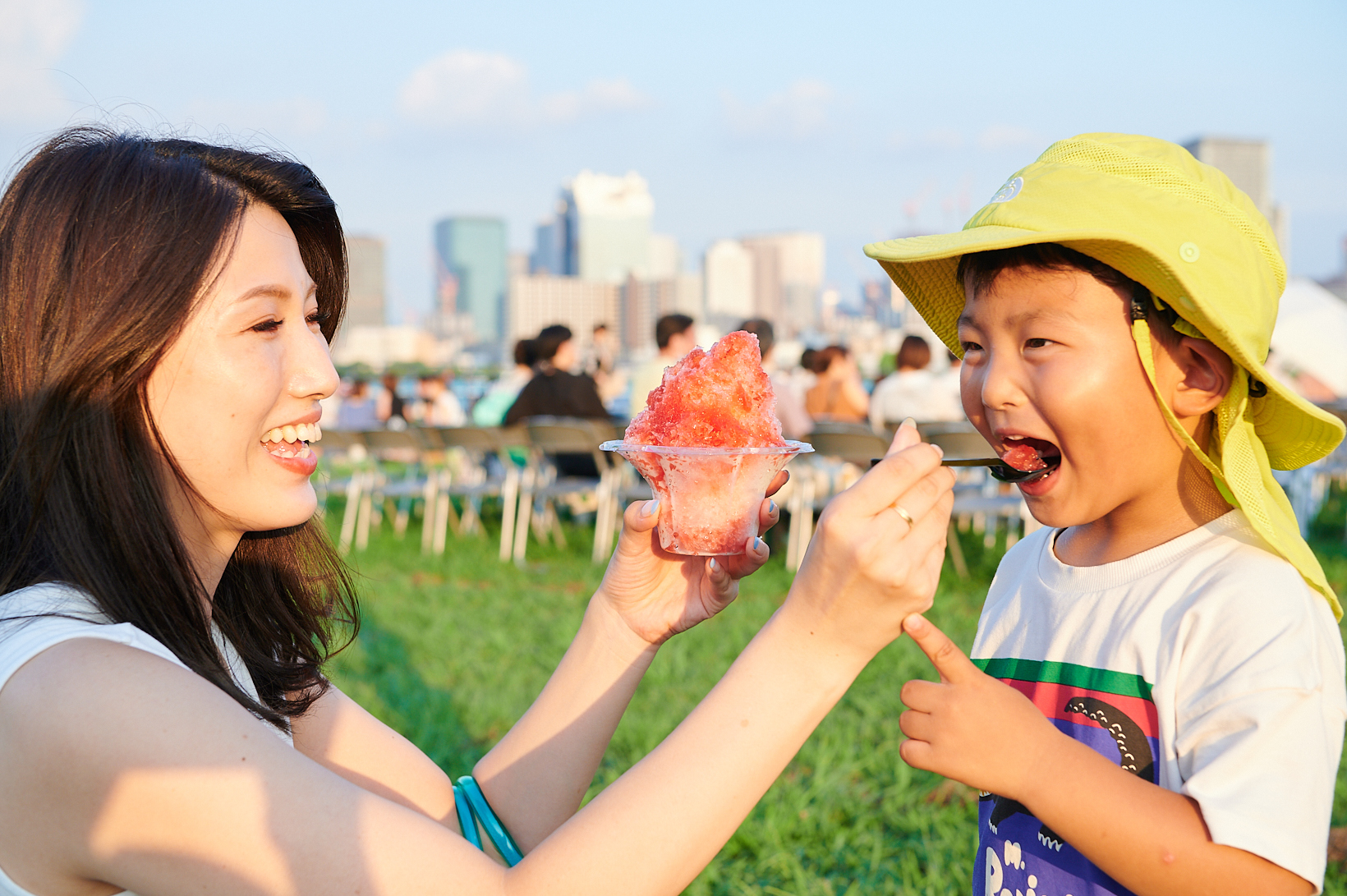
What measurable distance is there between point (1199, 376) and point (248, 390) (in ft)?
4.45

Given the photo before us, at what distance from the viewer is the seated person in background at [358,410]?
532 inches

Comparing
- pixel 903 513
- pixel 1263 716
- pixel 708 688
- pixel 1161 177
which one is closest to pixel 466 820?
pixel 903 513

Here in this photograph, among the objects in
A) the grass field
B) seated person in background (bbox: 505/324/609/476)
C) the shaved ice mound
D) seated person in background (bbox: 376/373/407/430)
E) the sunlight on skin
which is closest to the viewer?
the sunlight on skin

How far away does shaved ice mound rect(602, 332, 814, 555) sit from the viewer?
1463 millimetres

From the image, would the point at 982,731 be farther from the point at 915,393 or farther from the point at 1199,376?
the point at 915,393

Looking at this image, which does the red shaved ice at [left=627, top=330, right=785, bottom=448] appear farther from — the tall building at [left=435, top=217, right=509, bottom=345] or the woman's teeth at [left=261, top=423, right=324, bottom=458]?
the tall building at [left=435, top=217, right=509, bottom=345]

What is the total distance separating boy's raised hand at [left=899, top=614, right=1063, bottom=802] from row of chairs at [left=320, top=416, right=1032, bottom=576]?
190 inches

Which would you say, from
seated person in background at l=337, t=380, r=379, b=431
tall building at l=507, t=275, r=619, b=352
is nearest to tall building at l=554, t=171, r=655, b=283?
tall building at l=507, t=275, r=619, b=352

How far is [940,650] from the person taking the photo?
1138 millimetres

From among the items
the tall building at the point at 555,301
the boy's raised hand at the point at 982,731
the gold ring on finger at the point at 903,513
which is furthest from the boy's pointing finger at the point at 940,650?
the tall building at the point at 555,301

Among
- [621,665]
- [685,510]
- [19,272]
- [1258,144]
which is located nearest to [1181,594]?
[685,510]

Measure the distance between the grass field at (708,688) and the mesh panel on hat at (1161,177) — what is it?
178cm

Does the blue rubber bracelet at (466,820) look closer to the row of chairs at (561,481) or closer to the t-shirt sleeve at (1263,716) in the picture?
the t-shirt sleeve at (1263,716)

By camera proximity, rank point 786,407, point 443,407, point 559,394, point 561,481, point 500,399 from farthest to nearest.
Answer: point 443,407 → point 500,399 → point 559,394 → point 561,481 → point 786,407
